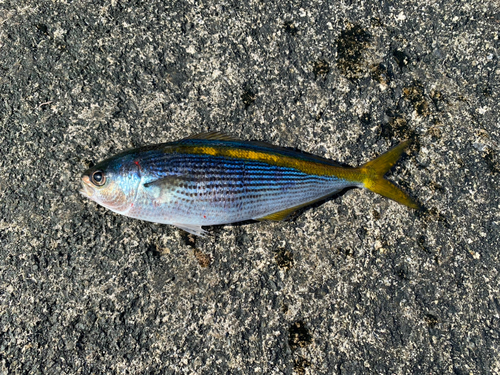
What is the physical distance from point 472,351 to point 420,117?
2058mm

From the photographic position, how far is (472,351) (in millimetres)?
3102

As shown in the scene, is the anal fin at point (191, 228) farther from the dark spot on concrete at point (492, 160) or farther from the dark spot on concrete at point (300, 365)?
the dark spot on concrete at point (492, 160)

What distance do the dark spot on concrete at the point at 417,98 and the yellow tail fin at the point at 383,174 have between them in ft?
1.64

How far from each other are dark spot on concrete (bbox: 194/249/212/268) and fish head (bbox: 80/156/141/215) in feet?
2.19

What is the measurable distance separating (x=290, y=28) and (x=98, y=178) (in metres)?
2.24

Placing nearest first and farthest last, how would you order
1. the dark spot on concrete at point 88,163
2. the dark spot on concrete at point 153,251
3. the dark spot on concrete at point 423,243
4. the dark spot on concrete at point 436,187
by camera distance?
the dark spot on concrete at point 153,251 < the dark spot on concrete at point 88,163 < the dark spot on concrete at point 423,243 < the dark spot on concrete at point 436,187

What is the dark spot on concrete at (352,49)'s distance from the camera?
11.6ft

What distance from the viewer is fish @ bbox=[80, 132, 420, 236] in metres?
2.79

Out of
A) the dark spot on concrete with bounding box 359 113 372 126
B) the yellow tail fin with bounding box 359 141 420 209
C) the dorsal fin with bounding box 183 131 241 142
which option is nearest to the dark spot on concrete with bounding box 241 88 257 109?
the dorsal fin with bounding box 183 131 241 142

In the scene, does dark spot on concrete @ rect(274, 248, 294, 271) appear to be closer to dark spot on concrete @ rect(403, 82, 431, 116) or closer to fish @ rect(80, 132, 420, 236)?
fish @ rect(80, 132, 420, 236)

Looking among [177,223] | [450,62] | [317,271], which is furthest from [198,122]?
[450,62]

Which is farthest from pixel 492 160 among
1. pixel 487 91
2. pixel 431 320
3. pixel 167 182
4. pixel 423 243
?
pixel 167 182

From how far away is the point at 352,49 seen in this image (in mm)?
3586

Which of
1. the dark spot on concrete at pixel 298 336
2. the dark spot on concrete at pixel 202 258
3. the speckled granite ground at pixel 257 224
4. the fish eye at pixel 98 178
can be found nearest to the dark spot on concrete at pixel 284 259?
the speckled granite ground at pixel 257 224
